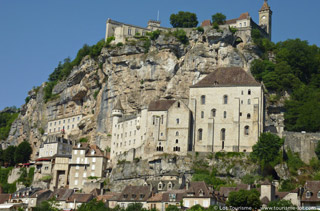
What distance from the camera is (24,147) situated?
11069 centimetres

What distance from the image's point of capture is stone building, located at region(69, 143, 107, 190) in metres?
90.6

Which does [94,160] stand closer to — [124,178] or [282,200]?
[124,178]

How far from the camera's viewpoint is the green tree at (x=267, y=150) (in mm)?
77438

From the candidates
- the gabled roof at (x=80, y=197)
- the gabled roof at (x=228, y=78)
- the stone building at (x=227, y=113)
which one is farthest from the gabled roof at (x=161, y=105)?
the gabled roof at (x=80, y=197)

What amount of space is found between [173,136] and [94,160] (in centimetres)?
1595

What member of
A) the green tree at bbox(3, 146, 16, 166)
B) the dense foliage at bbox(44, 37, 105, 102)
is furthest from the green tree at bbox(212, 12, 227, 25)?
the green tree at bbox(3, 146, 16, 166)

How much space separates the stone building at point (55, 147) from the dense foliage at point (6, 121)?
1466 inches

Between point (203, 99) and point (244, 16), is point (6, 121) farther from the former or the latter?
point (203, 99)

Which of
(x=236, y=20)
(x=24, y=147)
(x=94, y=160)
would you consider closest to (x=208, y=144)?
(x=94, y=160)

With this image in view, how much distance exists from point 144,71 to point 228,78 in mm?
19102

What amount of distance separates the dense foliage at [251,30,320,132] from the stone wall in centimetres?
510

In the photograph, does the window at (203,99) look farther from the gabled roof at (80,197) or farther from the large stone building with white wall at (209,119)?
the gabled roof at (80,197)

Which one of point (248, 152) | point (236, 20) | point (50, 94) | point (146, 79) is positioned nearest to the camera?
point (248, 152)

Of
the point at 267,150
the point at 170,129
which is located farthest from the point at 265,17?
the point at 267,150
